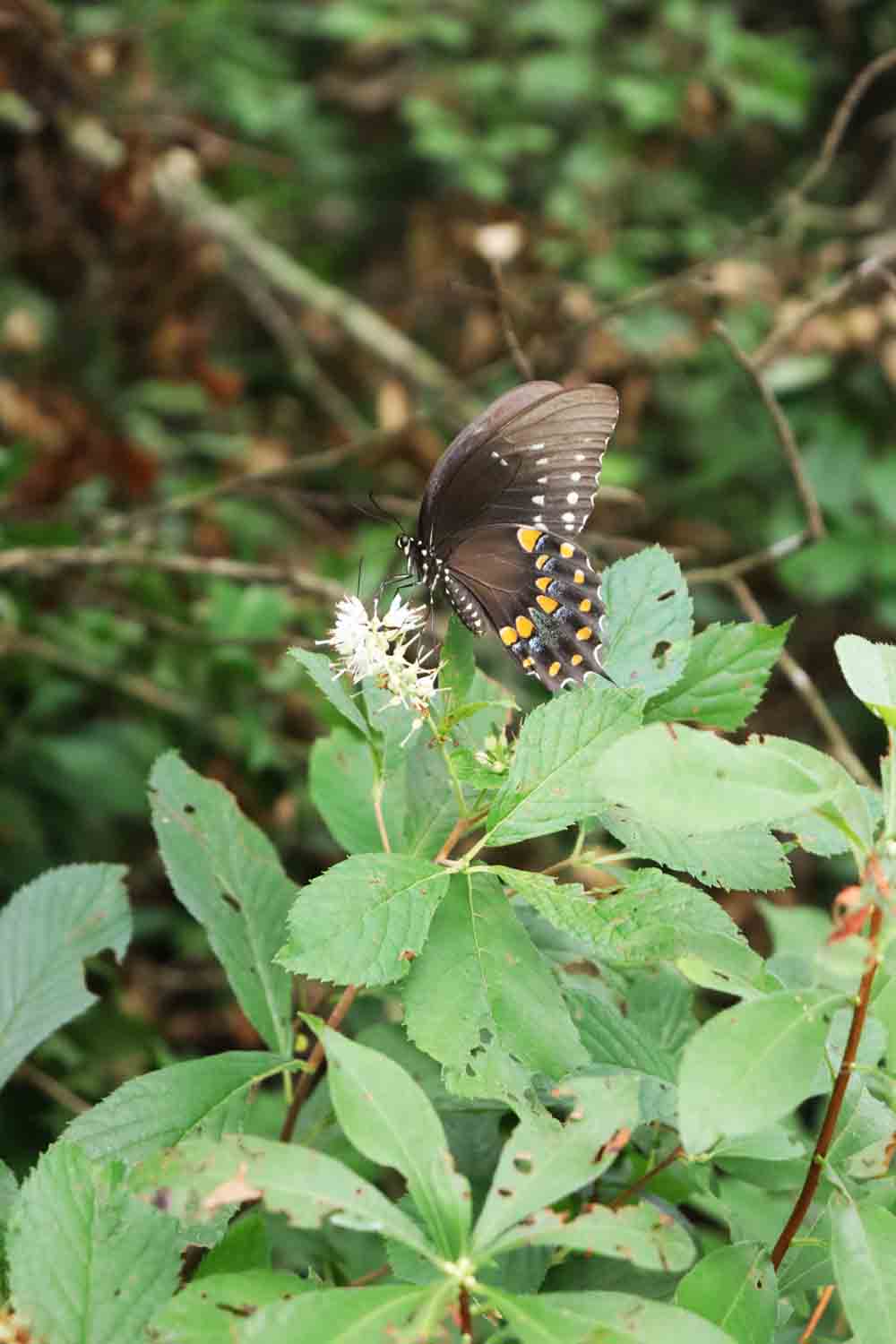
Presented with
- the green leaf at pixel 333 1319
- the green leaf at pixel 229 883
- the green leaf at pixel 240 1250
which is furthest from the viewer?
the green leaf at pixel 229 883

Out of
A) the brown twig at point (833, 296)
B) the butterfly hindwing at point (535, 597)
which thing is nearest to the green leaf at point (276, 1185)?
the butterfly hindwing at point (535, 597)

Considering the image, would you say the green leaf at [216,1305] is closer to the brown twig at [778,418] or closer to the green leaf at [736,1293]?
the green leaf at [736,1293]

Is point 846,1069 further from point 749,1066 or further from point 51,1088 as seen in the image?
point 51,1088

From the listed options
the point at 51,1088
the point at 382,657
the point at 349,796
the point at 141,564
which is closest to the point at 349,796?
the point at 349,796

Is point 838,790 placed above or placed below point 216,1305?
above

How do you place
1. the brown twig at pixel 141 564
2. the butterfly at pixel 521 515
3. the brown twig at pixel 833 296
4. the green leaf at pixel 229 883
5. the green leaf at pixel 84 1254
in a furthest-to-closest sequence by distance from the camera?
the brown twig at pixel 141 564
the brown twig at pixel 833 296
the butterfly at pixel 521 515
the green leaf at pixel 229 883
the green leaf at pixel 84 1254

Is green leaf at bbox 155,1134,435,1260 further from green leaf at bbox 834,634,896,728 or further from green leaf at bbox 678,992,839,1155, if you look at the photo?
green leaf at bbox 834,634,896,728

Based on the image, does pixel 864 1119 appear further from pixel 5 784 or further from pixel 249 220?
pixel 249 220
